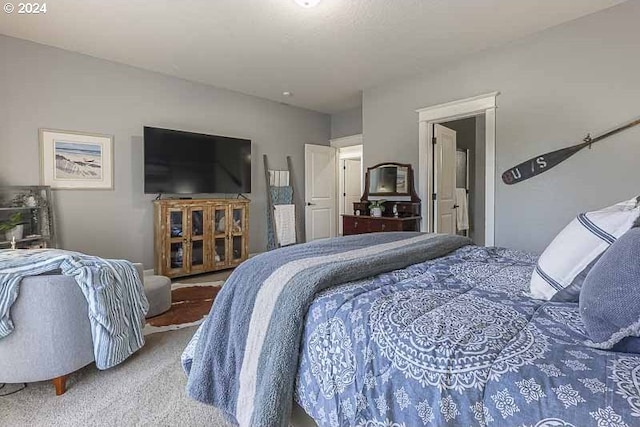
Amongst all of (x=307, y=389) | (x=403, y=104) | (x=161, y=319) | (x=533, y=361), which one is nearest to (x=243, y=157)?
(x=403, y=104)

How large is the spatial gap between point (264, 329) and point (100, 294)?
123 centimetres

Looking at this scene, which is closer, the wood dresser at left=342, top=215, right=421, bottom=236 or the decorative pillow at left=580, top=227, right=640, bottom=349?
the decorative pillow at left=580, top=227, right=640, bottom=349

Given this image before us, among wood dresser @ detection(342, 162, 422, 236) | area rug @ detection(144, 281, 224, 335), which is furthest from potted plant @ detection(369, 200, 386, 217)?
area rug @ detection(144, 281, 224, 335)

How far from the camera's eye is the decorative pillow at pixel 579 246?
110 cm

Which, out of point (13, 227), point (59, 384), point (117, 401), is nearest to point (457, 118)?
point (117, 401)

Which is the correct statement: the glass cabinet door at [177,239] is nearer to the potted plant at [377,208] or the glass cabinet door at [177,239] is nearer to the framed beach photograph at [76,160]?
the framed beach photograph at [76,160]

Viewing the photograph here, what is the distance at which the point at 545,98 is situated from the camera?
325 cm

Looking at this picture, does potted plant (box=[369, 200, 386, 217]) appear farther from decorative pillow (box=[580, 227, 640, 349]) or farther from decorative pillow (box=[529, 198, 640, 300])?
decorative pillow (box=[580, 227, 640, 349])

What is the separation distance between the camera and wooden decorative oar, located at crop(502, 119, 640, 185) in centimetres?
293

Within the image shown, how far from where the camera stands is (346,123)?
605 centimetres

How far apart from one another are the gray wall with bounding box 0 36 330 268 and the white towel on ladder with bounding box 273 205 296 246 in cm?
129

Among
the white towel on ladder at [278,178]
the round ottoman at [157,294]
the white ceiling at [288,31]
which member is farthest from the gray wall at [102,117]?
the round ottoman at [157,294]

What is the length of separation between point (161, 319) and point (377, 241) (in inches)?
81.0

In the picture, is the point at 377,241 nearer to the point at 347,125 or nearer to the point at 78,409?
the point at 78,409
